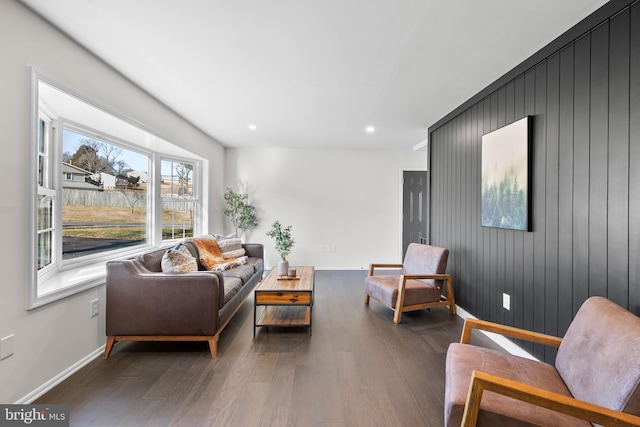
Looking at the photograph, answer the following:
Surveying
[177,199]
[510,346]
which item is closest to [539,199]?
[510,346]

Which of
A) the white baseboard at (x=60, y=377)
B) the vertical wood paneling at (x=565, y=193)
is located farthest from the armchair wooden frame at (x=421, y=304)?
the white baseboard at (x=60, y=377)

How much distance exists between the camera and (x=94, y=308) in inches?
90.4

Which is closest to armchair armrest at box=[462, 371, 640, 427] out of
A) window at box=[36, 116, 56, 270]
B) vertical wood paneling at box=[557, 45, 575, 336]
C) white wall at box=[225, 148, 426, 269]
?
vertical wood paneling at box=[557, 45, 575, 336]

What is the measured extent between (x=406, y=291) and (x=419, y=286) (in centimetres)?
22

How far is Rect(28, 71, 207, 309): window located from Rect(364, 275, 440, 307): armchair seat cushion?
8.95ft

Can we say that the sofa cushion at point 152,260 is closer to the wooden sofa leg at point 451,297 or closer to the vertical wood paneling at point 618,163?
the wooden sofa leg at point 451,297

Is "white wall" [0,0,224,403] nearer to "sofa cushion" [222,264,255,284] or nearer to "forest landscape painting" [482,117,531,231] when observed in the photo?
"sofa cushion" [222,264,255,284]

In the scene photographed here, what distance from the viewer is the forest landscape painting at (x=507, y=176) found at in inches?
87.4

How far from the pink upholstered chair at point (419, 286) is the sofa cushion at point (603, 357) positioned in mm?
1543

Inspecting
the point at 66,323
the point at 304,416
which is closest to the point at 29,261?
the point at 66,323

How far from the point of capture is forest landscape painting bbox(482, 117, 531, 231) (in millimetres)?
2221

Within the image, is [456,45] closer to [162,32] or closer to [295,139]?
[162,32]

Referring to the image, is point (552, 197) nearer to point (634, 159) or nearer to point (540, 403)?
point (634, 159)

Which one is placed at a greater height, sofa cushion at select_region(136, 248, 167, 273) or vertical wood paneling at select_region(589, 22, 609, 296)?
vertical wood paneling at select_region(589, 22, 609, 296)
